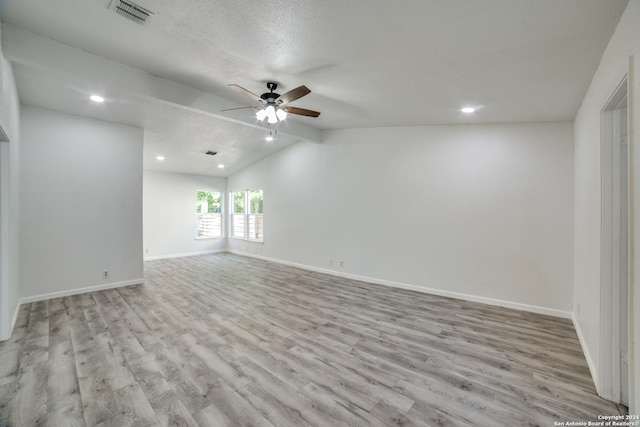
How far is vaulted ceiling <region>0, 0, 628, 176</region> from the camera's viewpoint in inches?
73.1

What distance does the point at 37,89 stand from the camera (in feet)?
11.6

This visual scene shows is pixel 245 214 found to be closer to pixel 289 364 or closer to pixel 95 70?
pixel 95 70

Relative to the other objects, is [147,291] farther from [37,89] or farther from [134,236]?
[37,89]

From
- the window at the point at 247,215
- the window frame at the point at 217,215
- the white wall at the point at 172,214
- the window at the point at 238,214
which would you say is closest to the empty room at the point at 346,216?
the white wall at the point at 172,214

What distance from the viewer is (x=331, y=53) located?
97.6 inches

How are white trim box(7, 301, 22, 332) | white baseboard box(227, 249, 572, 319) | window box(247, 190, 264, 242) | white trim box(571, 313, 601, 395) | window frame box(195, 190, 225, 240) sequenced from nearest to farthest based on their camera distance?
white trim box(571, 313, 601, 395) < white trim box(7, 301, 22, 332) < white baseboard box(227, 249, 572, 319) < window box(247, 190, 264, 242) < window frame box(195, 190, 225, 240)

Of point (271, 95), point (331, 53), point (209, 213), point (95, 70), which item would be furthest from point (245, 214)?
point (331, 53)

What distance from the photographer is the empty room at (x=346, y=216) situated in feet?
6.22

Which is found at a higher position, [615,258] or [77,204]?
[77,204]

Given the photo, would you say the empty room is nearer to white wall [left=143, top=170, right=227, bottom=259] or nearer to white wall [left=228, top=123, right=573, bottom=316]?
white wall [left=228, top=123, right=573, bottom=316]

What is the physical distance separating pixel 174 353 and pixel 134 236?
10.6 feet

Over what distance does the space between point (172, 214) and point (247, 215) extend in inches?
83.3

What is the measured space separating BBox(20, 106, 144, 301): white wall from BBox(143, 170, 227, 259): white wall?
9.41ft

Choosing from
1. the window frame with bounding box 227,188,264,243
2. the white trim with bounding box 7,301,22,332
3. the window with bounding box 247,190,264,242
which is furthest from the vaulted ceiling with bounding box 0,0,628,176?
the window frame with bounding box 227,188,264,243
